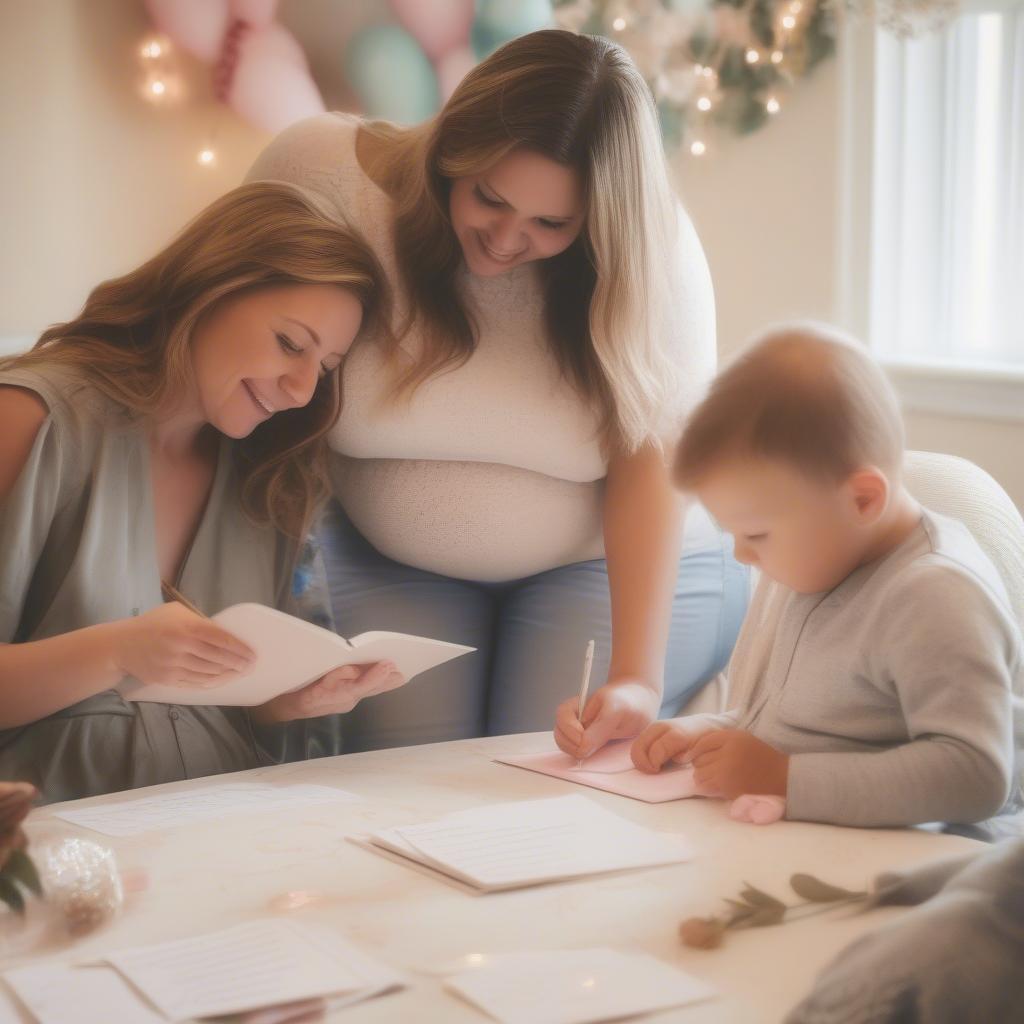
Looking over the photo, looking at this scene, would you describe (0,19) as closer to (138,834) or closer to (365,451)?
(365,451)

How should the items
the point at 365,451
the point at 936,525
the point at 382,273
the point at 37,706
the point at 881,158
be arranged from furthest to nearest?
the point at 881,158
the point at 365,451
the point at 382,273
the point at 37,706
the point at 936,525

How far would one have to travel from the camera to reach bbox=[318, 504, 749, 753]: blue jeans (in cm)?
186

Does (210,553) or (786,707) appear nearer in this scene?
(786,707)

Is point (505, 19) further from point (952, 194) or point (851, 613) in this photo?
point (851, 613)

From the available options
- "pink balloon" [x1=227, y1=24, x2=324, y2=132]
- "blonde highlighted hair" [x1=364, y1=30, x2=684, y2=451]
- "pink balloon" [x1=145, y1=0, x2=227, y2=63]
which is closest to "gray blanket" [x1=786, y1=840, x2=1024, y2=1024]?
"blonde highlighted hair" [x1=364, y1=30, x2=684, y2=451]

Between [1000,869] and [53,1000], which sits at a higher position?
[1000,869]

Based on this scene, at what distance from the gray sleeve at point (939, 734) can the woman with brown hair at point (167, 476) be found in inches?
20.6

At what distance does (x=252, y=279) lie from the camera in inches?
61.9

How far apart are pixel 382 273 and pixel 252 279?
0.66 feet

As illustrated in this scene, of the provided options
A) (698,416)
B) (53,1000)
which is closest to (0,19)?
(698,416)

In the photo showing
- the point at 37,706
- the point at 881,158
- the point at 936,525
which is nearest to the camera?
the point at 936,525

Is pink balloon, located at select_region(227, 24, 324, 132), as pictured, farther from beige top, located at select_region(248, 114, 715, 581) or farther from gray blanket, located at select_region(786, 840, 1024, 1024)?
gray blanket, located at select_region(786, 840, 1024, 1024)

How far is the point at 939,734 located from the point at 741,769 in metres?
0.17

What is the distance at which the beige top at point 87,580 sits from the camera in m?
1.43
